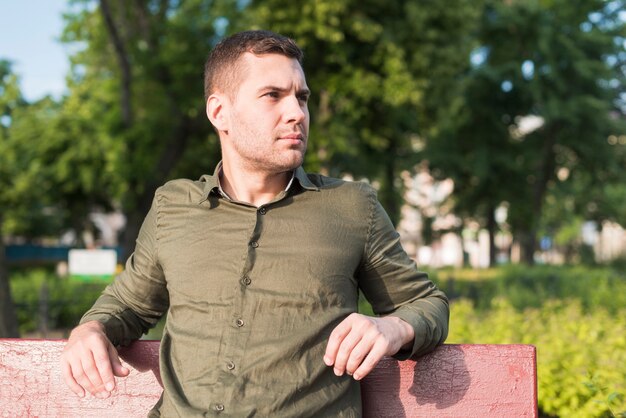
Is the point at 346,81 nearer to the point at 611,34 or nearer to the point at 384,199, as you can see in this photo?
the point at 384,199

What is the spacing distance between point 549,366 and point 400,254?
3.45 m

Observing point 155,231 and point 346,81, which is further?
point 346,81

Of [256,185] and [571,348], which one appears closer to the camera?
[256,185]

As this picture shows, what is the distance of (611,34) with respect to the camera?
2641 cm

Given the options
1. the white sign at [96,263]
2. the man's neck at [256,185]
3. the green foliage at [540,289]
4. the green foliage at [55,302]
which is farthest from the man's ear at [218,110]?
the green foliage at [55,302]

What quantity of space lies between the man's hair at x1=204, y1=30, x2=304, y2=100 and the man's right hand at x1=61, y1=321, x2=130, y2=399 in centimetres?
72

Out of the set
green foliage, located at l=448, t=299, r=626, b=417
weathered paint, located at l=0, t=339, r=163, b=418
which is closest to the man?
weathered paint, located at l=0, t=339, r=163, b=418

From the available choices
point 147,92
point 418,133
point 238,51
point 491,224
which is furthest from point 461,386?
point 491,224

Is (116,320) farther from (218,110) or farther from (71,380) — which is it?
(218,110)

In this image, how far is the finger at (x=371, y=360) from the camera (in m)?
1.96

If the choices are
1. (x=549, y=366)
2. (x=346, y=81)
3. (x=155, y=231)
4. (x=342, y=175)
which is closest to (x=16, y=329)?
(x=549, y=366)

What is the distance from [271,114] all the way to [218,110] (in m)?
0.20

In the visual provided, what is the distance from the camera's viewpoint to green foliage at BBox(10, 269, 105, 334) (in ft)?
43.0

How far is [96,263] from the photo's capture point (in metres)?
11.9
